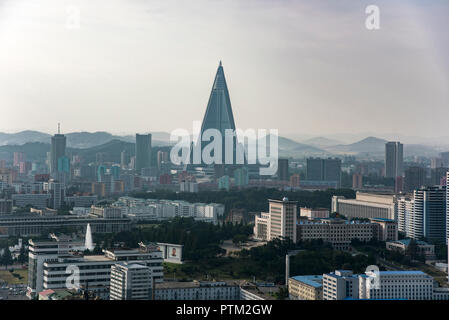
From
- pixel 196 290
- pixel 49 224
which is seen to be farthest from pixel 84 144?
pixel 196 290

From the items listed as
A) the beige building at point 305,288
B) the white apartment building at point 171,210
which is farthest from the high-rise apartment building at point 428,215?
the beige building at point 305,288

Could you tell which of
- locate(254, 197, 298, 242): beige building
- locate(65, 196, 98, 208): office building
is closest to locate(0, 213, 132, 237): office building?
locate(254, 197, 298, 242): beige building

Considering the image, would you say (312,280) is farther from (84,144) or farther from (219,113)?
(84,144)

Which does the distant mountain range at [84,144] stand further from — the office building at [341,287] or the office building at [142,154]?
the office building at [341,287]

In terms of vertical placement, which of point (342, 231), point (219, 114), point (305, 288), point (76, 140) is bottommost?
point (305, 288)

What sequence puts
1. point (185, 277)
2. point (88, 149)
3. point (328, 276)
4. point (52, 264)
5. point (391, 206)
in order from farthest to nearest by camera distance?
point (88, 149) < point (391, 206) < point (185, 277) < point (52, 264) < point (328, 276)
